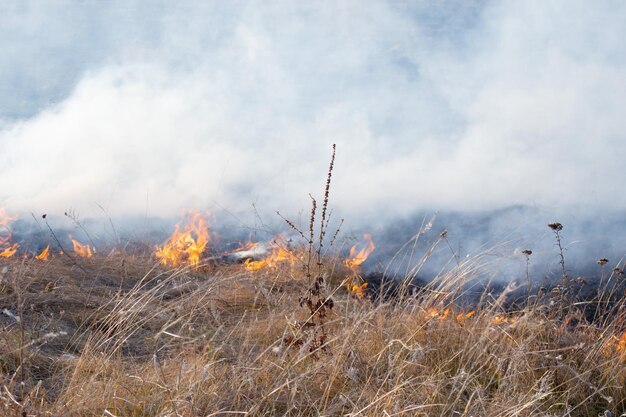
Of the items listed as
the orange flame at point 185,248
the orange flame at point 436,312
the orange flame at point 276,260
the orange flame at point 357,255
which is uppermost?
the orange flame at point 436,312

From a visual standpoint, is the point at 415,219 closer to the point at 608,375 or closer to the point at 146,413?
the point at 608,375

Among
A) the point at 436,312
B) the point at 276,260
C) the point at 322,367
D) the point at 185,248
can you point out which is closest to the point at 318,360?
the point at 322,367

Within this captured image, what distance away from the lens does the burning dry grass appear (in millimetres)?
2654

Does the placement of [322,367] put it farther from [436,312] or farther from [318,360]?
[436,312]

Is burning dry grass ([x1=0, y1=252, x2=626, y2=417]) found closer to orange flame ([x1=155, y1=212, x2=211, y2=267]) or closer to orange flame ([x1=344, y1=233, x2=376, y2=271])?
orange flame ([x1=344, y1=233, x2=376, y2=271])

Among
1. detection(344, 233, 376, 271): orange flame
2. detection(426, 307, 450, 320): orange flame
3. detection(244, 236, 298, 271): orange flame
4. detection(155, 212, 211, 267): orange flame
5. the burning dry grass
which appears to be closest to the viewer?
the burning dry grass

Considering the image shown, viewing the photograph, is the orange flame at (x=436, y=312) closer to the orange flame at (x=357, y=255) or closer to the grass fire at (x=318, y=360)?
the grass fire at (x=318, y=360)

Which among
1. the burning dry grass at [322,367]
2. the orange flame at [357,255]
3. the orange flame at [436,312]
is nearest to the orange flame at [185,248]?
the orange flame at [357,255]

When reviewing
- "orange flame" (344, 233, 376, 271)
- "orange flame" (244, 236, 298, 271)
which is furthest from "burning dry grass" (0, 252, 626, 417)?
"orange flame" (344, 233, 376, 271)

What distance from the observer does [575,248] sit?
923cm

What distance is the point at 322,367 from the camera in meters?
3.11

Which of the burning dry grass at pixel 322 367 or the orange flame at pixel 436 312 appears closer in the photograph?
the burning dry grass at pixel 322 367

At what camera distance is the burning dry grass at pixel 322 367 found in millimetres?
2654

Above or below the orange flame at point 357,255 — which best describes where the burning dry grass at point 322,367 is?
above
